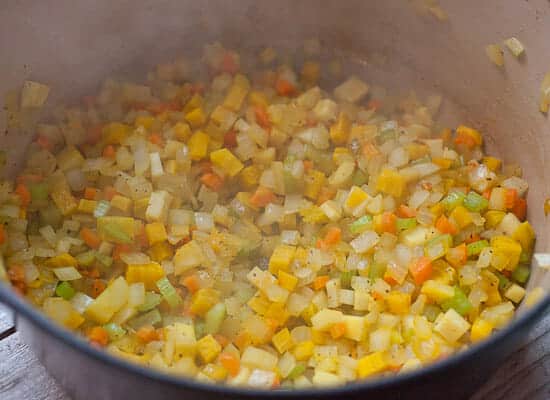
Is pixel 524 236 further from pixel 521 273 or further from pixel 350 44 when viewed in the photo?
pixel 350 44

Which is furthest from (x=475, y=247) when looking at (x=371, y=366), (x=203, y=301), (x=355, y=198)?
(x=203, y=301)

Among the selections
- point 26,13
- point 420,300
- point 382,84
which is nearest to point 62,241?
point 26,13

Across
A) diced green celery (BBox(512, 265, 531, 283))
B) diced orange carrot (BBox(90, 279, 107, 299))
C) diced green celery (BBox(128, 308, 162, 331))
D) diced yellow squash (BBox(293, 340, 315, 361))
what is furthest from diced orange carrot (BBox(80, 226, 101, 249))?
diced green celery (BBox(512, 265, 531, 283))

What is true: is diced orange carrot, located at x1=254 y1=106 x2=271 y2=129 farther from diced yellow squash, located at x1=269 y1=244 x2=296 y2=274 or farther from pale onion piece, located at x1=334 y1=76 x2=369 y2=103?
diced yellow squash, located at x1=269 y1=244 x2=296 y2=274

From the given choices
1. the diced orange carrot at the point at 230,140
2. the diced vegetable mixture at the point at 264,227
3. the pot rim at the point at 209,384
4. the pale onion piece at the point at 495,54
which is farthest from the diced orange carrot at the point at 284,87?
the pot rim at the point at 209,384

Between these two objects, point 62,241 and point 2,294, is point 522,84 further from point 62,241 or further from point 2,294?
point 2,294

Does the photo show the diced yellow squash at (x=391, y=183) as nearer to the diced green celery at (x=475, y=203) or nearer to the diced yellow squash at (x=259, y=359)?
the diced green celery at (x=475, y=203)
